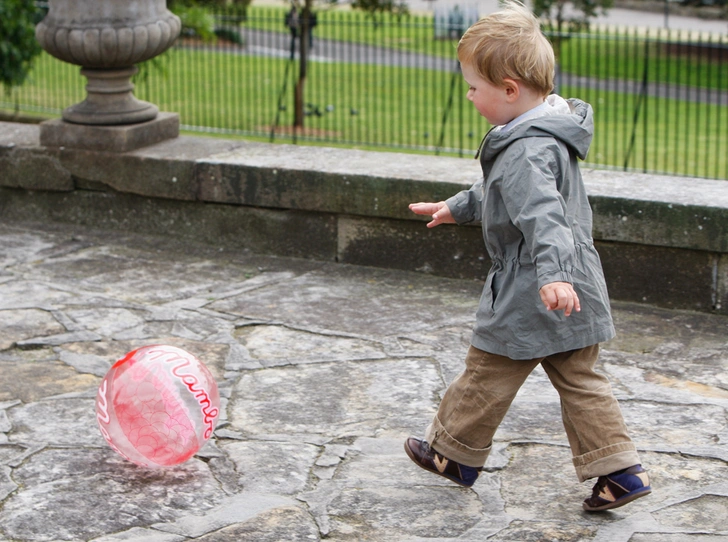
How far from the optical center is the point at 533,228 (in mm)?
2721

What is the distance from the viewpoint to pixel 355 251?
17.3ft

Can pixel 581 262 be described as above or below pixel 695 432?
above

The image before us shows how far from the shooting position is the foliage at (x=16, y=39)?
32.8 ft

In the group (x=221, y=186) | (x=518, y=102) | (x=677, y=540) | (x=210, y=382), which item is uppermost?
(x=518, y=102)

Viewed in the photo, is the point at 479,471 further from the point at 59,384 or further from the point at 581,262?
the point at 59,384

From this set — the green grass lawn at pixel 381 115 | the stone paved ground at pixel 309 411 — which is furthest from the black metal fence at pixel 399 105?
the stone paved ground at pixel 309 411

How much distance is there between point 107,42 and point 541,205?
3.36m

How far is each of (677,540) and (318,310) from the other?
7.23 feet

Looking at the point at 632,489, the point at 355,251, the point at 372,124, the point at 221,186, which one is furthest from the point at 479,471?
the point at 372,124

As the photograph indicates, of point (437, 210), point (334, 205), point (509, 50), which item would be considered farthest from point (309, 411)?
point (334, 205)

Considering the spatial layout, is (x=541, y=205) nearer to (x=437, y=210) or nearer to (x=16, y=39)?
(x=437, y=210)

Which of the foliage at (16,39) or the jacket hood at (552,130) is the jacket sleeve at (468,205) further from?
the foliage at (16,39)

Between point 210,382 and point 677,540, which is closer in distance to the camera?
point 677,540

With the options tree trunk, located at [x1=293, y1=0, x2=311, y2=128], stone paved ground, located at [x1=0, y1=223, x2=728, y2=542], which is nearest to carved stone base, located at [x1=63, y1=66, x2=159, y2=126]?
stone paved ground, located at [x1=0, y1=223, x2=728, y2=542]
